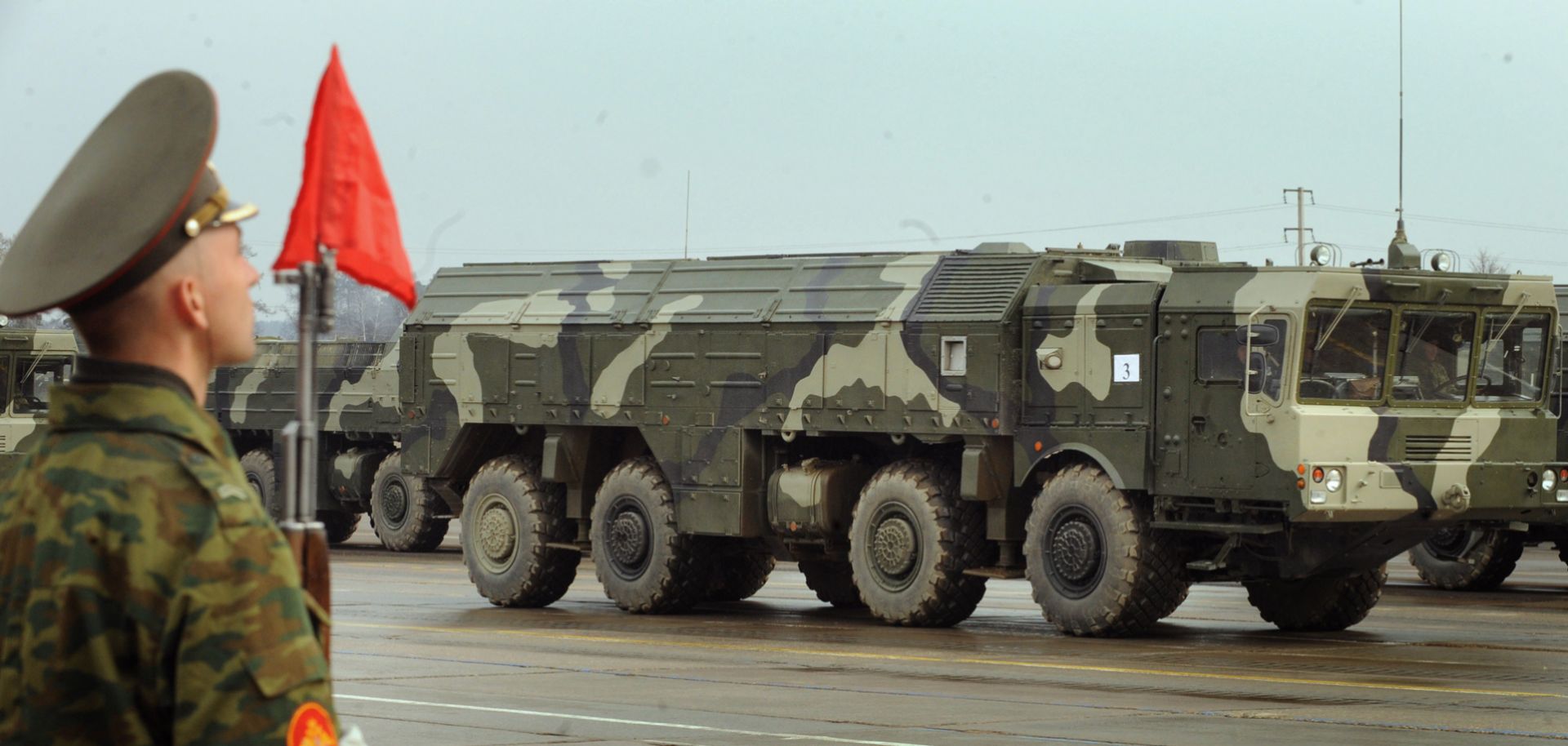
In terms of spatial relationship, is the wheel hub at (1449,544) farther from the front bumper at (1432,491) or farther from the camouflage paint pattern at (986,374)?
the front bumper at (1432,491)

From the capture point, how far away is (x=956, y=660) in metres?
16.0

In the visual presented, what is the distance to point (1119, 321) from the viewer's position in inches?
715

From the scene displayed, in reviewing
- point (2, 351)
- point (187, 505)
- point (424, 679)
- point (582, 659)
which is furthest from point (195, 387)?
point (2, 351)

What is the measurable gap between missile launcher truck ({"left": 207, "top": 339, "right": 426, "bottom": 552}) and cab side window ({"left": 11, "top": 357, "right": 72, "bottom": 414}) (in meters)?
3.31

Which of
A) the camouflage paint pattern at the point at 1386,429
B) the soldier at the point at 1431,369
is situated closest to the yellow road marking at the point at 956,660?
the camouflage paint pattern at the point at 1386,429

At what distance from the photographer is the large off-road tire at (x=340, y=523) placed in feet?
118

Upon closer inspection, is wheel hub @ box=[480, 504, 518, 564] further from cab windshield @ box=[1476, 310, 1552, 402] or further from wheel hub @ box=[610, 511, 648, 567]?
cab windshield @ box=[1476, 310, 1552, 402]

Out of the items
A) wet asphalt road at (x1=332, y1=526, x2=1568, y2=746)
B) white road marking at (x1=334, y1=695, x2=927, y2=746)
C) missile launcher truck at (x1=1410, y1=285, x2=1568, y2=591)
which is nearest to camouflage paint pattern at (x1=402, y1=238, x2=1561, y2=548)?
wet asphalt road at (x1=332, y1=526, x2=1568, y2=746)

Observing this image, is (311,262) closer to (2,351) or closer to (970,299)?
(970,299)

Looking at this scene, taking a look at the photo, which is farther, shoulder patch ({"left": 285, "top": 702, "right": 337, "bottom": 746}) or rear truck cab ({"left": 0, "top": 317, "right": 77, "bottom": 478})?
rear truck cab ({"left": 0, "top": 317, "right": 77, "bottom": 478})

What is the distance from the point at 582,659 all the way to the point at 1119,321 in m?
5.02

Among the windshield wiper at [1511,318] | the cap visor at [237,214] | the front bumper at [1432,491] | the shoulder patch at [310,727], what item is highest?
the windshield wiper at [1511,318]

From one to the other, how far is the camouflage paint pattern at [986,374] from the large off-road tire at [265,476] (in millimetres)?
12251

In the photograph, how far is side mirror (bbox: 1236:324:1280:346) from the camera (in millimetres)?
17250
